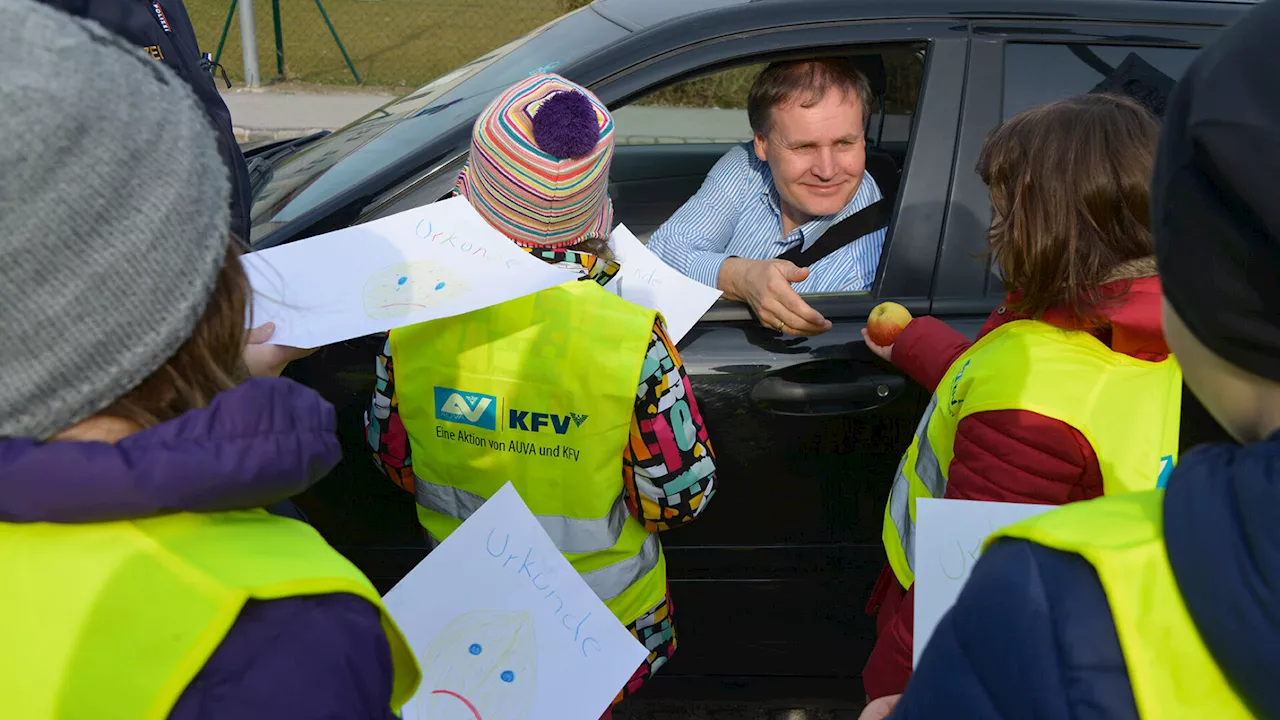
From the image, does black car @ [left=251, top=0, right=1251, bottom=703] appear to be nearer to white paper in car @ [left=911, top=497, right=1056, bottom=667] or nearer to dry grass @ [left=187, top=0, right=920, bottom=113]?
white paper in car @ [left=911, top=497, right=1056, bottom=667]

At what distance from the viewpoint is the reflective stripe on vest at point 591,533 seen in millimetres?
1746

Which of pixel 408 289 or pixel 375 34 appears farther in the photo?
pixel 375 34

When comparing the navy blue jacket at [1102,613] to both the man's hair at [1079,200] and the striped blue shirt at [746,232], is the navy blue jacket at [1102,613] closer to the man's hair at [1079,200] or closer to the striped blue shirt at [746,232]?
the man's hair at [1079,200]

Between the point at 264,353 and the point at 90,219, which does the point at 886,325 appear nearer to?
the point at 264,353

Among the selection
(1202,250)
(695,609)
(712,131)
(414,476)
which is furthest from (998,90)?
(712,131)

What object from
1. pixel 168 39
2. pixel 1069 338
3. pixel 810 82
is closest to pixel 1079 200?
pixel 1069 338

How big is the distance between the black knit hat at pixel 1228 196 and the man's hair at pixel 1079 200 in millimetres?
801

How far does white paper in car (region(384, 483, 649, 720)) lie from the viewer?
60.5 inches

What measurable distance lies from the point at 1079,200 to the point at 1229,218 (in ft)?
2.88

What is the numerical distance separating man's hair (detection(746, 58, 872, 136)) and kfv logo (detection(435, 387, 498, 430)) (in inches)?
53.3

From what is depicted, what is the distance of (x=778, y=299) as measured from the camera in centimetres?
216

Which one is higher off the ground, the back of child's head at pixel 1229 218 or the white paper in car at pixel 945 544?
the back of child's head at pixel 1229 218

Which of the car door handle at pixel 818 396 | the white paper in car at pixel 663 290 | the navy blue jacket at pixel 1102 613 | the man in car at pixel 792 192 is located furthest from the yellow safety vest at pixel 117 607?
the man in car at pixel 792 192

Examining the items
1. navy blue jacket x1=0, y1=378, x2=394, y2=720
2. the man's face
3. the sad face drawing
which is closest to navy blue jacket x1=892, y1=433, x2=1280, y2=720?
navy blue jacket x1=0, y1=378, x2=394, y2=720
